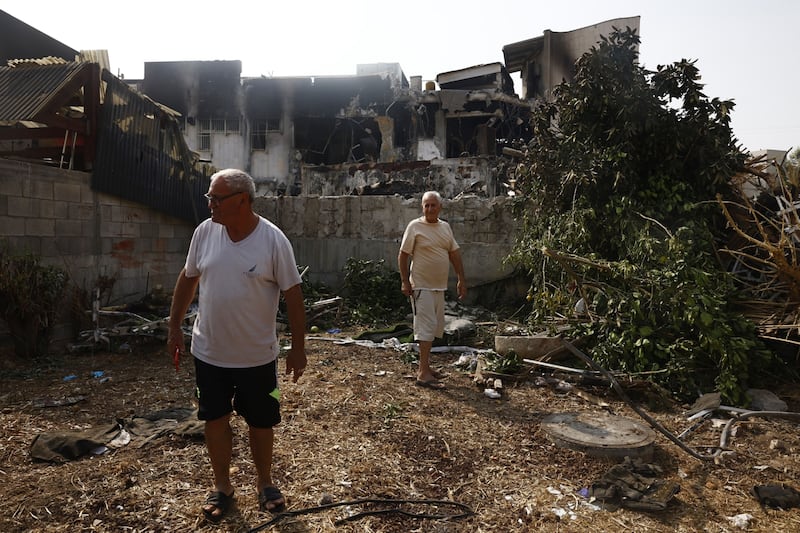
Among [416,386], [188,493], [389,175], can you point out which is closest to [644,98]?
[416,386]

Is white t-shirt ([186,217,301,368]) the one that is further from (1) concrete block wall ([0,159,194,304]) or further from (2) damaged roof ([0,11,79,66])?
(2) damaged roof ([0,11,79,66])

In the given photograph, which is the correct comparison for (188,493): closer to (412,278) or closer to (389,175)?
(412,278)

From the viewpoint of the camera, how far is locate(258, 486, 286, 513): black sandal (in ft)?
8.54

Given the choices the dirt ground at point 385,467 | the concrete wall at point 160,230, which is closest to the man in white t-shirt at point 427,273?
the dirt ground at point 385,467

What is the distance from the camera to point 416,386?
4863 millimetres

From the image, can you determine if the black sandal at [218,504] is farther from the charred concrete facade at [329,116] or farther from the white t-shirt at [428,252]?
the charred concrete facade at [329,116]

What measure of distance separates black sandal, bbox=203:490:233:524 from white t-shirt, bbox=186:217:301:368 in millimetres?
683

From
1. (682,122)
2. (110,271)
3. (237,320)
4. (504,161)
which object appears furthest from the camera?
(504,161)

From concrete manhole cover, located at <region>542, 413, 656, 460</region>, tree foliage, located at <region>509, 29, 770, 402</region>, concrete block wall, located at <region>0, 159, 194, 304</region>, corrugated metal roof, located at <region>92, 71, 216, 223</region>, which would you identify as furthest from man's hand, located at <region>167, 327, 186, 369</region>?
corrugated metal roof, located at <region>92, 71, 216, 223</region>

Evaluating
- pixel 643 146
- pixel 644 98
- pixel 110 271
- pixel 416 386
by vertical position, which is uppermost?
pixel 644 98

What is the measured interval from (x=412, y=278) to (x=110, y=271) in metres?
4.52

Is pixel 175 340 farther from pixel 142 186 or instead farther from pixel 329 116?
pixel 329 116

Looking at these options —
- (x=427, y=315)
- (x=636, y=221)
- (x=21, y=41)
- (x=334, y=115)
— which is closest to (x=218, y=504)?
(x=427, y=315)

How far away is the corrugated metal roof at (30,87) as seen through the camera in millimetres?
5770
